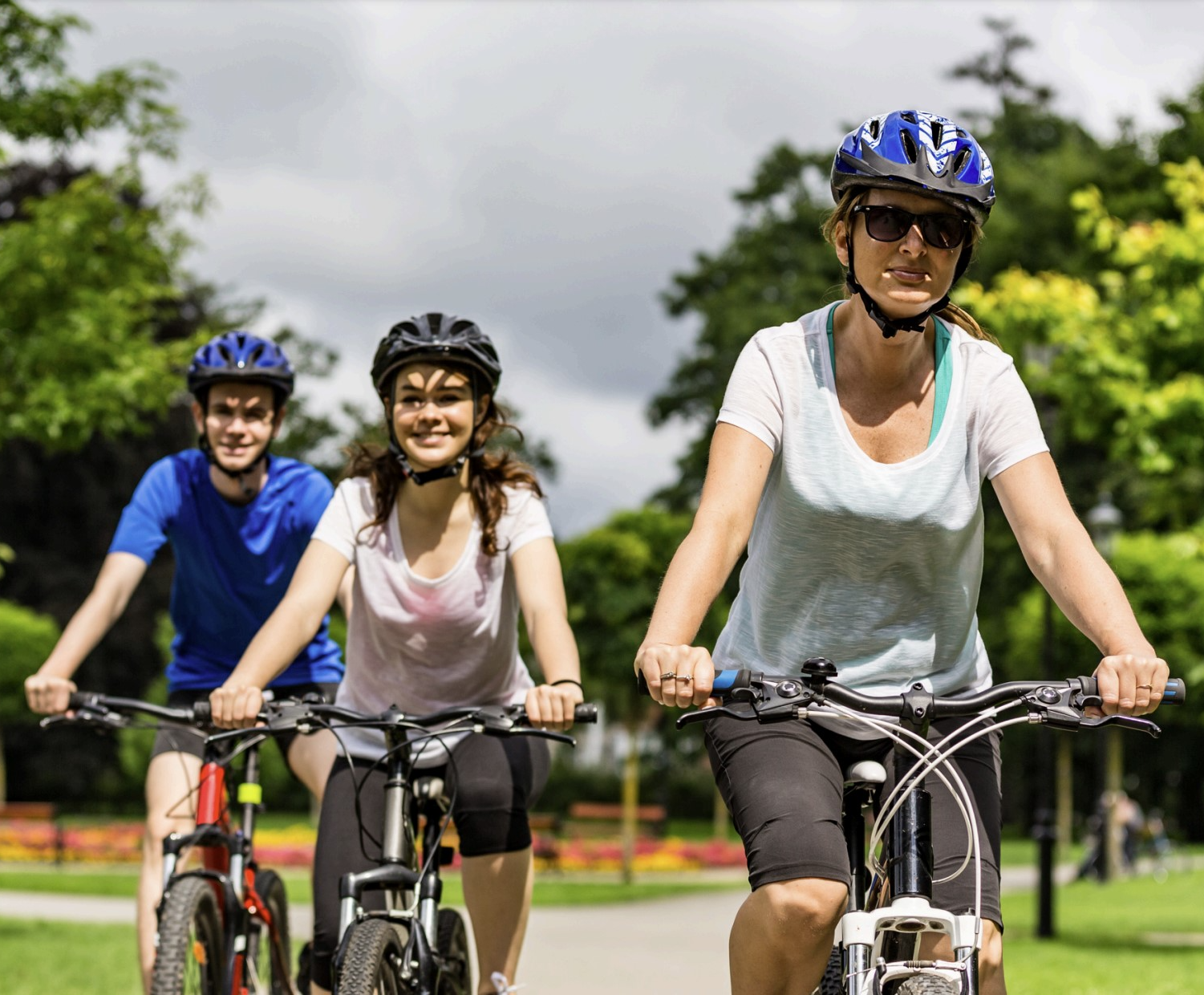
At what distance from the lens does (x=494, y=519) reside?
14.4 ft

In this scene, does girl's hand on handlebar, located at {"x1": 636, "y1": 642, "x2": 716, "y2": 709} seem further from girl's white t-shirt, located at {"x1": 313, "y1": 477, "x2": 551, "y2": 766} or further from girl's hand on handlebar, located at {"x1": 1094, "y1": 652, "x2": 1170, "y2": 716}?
girl's white t-shirt, located at {"x1": 313, "y1": 477, "x2": 551, "y2": 766}

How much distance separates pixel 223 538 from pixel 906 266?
111 inches

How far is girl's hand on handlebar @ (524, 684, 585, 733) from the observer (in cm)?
378

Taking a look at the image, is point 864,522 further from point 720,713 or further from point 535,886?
point 535,886

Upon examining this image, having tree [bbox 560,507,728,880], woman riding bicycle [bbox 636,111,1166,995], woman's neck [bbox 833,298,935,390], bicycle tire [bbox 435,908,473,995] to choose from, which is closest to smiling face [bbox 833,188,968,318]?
woman riding bicycle [bbox 636,111,1166,995]

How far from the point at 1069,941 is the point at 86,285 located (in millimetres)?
9490

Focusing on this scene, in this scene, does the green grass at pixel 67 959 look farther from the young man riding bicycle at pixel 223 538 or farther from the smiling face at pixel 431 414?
the smiling face at pixel 431 414

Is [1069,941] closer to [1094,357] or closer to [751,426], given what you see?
[1094,357]

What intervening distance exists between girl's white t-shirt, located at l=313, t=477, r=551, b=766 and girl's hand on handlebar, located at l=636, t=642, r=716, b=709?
4.68 feet

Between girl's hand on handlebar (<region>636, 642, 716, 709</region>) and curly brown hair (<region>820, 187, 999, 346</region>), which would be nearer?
girl's hand on handlebar (<region>636, 642, 716, 709</region>)

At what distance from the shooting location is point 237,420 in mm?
5320

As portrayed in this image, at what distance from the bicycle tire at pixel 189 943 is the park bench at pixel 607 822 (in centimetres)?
2065

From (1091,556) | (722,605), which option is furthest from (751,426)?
(722,605)

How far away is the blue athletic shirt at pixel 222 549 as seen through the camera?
534 cm
